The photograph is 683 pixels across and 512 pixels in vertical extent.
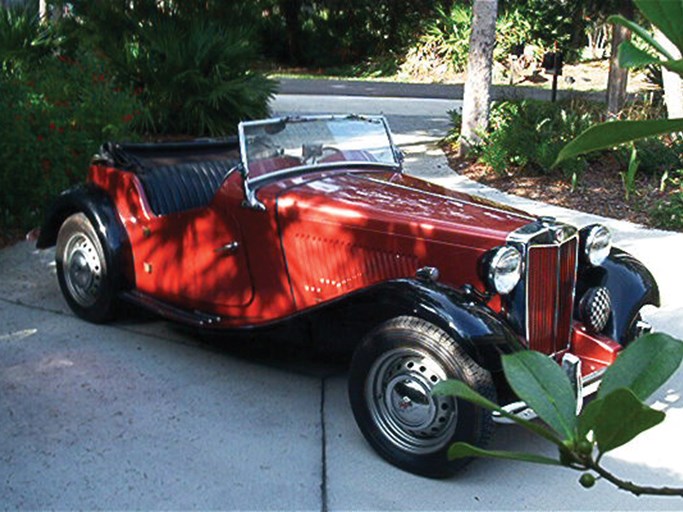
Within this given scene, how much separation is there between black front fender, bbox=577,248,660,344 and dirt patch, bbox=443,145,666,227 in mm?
3860

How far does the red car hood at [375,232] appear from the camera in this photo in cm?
410

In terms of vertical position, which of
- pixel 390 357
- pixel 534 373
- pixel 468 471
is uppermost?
pixel 534 373

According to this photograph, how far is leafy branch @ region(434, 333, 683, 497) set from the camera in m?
0.75

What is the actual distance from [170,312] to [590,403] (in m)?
4.39

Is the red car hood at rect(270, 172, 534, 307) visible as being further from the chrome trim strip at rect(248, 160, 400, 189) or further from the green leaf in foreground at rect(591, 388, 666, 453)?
the green leaf in foreground at rect(591, 388, 666, 453)

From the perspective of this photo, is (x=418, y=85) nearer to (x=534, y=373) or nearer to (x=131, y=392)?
(x=131, y=392)

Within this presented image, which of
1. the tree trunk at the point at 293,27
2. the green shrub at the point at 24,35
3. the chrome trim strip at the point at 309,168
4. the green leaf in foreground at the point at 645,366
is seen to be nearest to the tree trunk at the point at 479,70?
the green shrub at the point at 24,35

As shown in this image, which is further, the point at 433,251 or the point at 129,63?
the point at 129,63

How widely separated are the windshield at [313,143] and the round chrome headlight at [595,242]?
1.36m

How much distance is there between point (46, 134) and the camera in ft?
24.7

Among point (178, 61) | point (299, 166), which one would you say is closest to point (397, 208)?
point (299, 166)

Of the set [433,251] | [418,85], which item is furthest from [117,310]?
[418,85]

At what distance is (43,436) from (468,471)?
81.2 inches

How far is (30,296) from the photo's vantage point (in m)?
6.11
